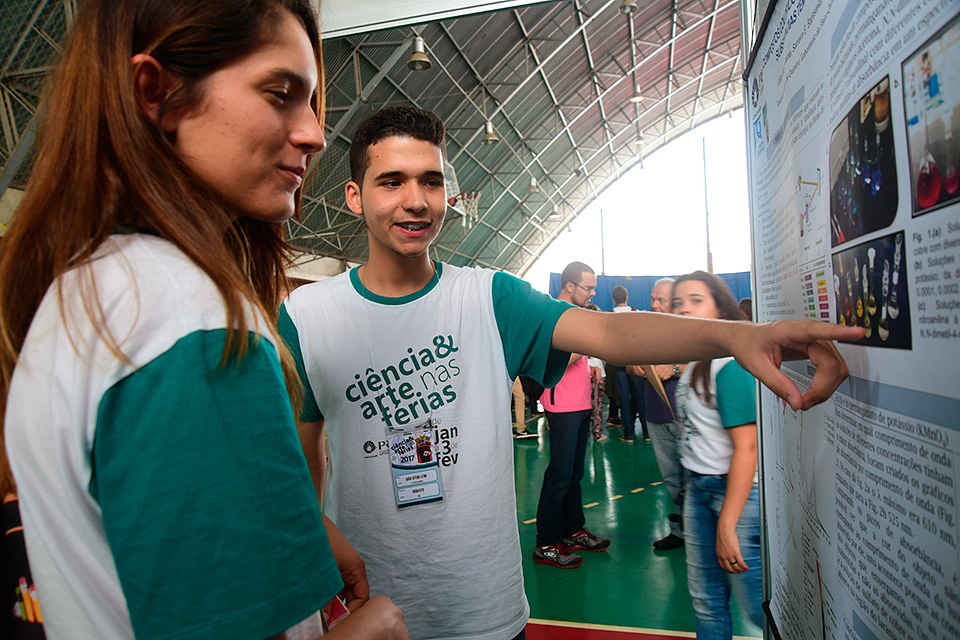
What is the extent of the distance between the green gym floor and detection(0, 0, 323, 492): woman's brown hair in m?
2.72

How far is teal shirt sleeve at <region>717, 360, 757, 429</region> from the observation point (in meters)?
1.99

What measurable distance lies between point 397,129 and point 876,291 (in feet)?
3.77

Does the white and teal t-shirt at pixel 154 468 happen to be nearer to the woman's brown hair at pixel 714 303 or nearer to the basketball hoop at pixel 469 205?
the woman's brown hair at pixel 714 303

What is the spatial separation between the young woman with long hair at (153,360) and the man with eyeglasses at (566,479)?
9.95ft

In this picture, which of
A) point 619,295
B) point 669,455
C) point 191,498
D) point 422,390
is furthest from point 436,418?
point 619,295

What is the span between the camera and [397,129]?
1.43 metres

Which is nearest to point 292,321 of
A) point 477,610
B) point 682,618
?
point 477,610

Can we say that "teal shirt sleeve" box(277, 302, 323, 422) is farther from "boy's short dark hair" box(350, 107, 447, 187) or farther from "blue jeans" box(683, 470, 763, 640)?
"blue jeans" box(683, 470, 763, 640)

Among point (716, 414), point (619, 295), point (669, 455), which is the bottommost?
point (669, 455)

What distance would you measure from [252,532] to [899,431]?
2.25 ft

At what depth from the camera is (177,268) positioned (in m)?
0.50

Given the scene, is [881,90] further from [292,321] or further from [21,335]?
[292,321]

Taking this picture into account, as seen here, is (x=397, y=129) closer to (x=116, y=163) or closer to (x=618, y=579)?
(x=116, y=163)

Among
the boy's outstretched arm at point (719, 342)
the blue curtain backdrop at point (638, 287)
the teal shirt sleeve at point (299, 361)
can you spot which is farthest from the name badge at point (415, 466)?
the blue curtain backdrop at point (638, 287)
